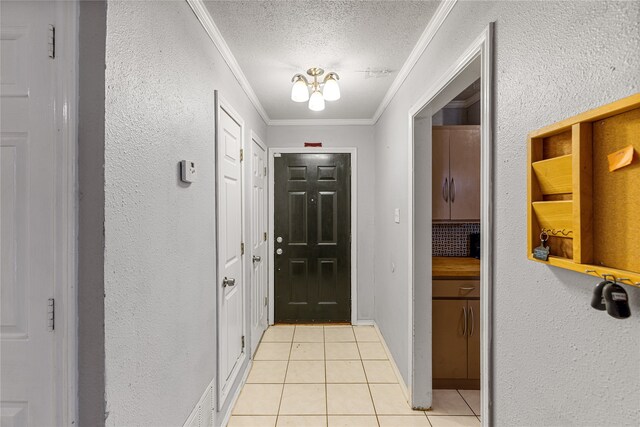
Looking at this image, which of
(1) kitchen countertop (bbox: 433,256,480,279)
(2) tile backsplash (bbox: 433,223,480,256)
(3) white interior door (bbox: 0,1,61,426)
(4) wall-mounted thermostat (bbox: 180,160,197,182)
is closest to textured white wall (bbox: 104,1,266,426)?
(4) wall-mounted thermostat (bbox: 180,160,197,182)

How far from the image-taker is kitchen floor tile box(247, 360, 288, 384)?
2590 mm

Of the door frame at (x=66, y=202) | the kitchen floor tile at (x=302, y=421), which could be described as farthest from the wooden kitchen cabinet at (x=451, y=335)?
the door frame at (x=66, y=202)

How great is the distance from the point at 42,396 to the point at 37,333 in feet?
0.59

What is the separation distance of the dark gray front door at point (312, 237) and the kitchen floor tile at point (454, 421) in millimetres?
1782

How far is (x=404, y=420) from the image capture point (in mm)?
2115

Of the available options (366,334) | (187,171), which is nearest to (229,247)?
(187,171)

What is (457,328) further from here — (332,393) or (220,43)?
(220,43)

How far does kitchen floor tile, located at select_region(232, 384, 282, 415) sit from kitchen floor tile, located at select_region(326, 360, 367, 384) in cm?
46

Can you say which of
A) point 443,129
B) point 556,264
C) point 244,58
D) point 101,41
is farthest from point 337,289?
point 101,41

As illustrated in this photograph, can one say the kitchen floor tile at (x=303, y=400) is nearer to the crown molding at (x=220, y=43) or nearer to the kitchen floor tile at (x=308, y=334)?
the kitchen floor tile at (x=308, y=334)

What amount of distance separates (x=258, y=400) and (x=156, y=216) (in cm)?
177

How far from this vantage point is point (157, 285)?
122cm

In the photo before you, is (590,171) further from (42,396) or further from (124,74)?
(42,396)

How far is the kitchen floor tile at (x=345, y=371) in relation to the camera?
8.47ft
